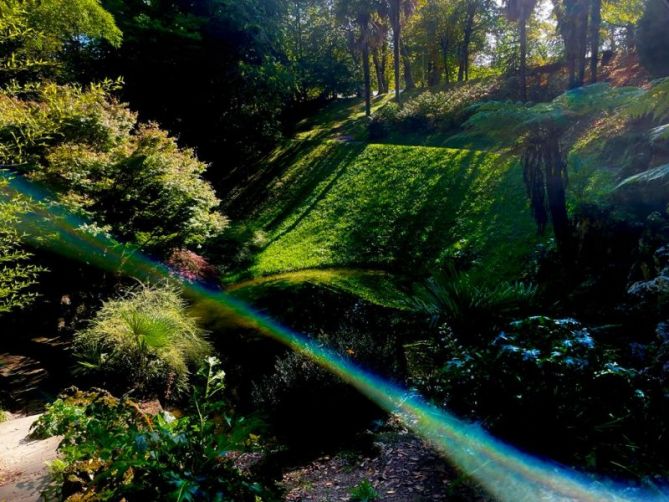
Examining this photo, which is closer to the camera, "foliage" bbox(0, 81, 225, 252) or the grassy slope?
"foliage" bbox(0, 81, 225, 252)

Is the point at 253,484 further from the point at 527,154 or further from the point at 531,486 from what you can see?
the point at 527,154

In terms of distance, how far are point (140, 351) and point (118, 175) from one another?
16.6ft

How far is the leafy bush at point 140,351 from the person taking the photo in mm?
5770

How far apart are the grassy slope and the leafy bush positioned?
194 inches

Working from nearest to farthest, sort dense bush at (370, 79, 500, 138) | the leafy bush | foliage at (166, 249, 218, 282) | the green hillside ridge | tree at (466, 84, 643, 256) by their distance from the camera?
1. tree at (466, 84, 643, 256)
2. the leafy bush
3. the green hillside ridge
4. foliage at (166, 249, 218, 282)
5. dense bush at (370, 79, 500, 138)

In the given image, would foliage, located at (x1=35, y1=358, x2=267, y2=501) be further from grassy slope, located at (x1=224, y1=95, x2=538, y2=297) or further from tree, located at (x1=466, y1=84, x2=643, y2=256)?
grassy slope, located at (x1=224, y1=95, x2=538, y2=297)

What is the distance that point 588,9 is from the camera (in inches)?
543

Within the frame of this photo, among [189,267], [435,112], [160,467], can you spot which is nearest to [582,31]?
[435,112]

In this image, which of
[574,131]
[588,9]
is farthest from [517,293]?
[588,9]

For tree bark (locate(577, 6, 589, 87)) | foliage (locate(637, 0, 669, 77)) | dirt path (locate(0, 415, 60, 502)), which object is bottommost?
dirt path (locate(0, 415, 60, 502))

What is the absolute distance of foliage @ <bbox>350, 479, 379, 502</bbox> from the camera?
2.96m

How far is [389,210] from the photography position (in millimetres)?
14688

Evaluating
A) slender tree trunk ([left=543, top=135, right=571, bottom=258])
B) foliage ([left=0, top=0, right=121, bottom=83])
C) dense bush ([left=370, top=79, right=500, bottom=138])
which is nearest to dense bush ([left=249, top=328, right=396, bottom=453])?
slender tree trunk ([left=543, top=135, right=571, bottom=258])

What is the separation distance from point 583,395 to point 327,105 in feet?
113
